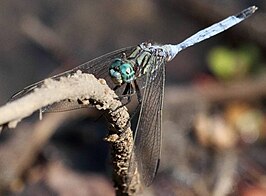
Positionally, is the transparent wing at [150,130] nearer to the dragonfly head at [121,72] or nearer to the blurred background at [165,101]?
the dragonfly head at [121,72]

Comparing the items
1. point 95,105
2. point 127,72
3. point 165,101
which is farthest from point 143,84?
point 165,101

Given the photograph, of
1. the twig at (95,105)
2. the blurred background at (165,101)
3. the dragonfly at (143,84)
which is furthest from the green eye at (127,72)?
the blurred background at (165,101)

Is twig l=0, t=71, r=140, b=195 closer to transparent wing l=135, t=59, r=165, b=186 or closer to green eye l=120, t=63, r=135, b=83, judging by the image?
transparent wing l=135, t=59, r=165, b=186

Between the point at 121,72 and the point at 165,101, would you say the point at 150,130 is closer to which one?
the point at 121,72

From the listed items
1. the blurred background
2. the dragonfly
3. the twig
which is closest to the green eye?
the dragonfly

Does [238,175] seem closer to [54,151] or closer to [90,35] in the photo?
[54,151]
